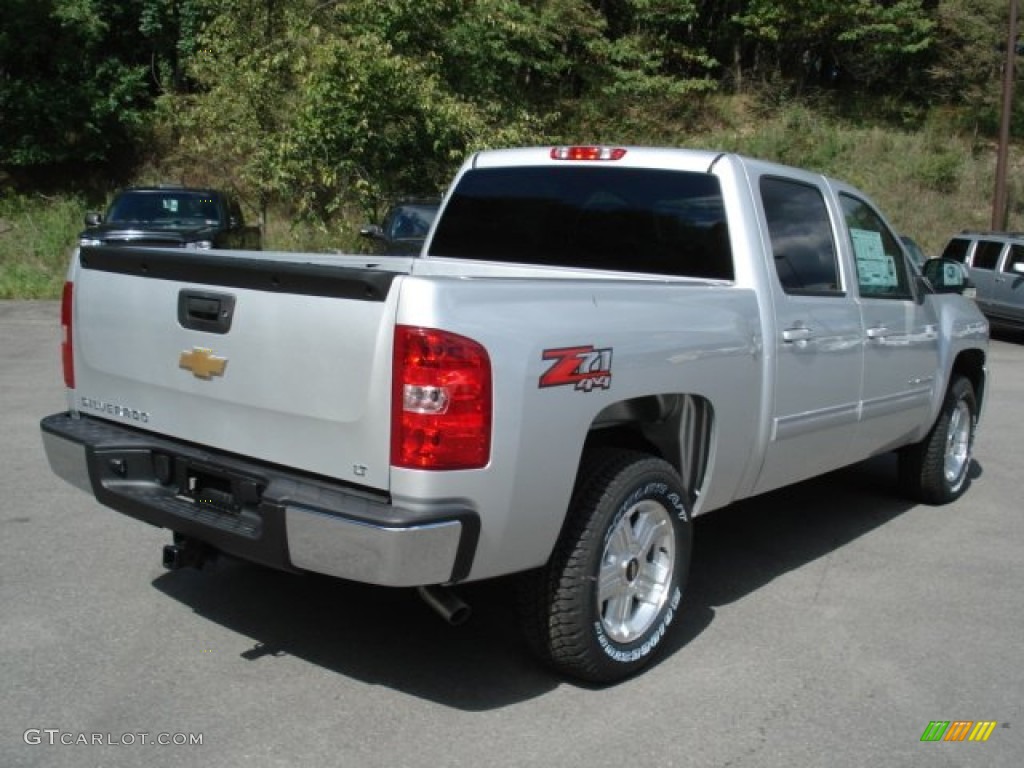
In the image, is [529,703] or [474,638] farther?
[474,638]

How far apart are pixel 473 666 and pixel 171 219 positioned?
13.9m

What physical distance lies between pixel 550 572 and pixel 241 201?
24.1 meters

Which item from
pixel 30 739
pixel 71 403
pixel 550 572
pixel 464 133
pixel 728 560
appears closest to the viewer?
pixel 30 739

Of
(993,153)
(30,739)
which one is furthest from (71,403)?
(993,153)

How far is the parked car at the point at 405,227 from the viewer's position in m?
14.0

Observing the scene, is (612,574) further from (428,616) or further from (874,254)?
(874,254)

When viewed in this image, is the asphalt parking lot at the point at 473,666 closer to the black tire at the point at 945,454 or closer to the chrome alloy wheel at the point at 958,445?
the black tire at the point at 945,454

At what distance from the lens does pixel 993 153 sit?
31234mm

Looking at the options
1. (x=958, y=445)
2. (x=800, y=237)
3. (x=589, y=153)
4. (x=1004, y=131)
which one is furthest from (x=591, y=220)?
(x=1004, y=131)

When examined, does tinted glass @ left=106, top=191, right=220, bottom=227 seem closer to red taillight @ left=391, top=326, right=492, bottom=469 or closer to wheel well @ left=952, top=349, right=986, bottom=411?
wheel well @ left=952, top=349, right=986, bottom=411

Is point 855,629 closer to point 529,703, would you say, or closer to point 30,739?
point 529,703

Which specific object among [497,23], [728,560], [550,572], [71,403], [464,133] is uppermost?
[497,23]

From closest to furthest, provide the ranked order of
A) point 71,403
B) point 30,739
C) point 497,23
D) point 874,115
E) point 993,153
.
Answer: point 30,739 → point 71,403 → point 497,23 → point 993,153 → point 874,115

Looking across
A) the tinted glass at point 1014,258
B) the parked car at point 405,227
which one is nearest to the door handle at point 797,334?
the parked car at point 405,227
